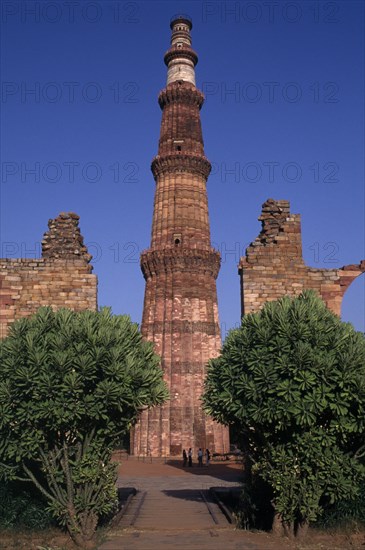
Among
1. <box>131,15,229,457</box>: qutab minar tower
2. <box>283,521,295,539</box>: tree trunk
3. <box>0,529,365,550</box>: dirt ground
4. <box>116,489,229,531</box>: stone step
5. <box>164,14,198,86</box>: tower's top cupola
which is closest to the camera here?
<box>0,529,365,550</box>: dirt ground

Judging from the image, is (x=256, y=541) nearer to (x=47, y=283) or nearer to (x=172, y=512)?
(x=172, y=512)

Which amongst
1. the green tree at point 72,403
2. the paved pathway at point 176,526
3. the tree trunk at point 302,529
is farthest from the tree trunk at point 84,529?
the tree trunk at point 302,529

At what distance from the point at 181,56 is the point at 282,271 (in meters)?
32.9

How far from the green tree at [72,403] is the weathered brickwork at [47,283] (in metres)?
3.90

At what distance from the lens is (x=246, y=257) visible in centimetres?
1565

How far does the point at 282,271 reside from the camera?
15.5 meters

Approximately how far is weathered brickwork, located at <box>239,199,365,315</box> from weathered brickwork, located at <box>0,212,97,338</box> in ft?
14.0

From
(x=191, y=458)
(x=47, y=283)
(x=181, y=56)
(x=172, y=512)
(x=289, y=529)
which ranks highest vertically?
(x=181, y=56)

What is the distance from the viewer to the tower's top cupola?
4341 centimetres

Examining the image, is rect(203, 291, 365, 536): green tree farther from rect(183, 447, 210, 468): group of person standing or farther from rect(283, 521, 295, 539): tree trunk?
rect(183, 447, 210, 468): group of person standing

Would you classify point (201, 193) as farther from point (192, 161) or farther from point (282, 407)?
point (282, 407)

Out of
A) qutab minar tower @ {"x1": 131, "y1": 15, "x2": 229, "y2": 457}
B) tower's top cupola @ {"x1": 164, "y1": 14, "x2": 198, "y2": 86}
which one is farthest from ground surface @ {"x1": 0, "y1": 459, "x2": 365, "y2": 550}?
tower's top cupola @ {"x1": 164, "y1": 14, "x2": 198, "y2": 86}

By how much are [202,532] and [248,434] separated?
213cm

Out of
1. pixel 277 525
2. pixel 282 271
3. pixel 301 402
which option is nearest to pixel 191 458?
pixel 282 271
